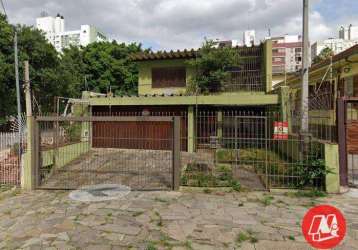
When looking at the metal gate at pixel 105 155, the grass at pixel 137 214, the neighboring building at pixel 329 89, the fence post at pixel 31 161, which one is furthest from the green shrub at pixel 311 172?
the fence post at pixel 31 161

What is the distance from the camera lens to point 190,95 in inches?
548

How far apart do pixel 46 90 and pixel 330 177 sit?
24620 mm

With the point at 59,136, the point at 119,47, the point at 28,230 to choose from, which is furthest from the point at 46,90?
the point at 28,230

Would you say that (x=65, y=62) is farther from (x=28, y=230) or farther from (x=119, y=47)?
(x=28, y=230)

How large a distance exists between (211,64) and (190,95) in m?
2.42

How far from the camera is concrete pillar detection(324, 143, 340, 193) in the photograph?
603 centimetres

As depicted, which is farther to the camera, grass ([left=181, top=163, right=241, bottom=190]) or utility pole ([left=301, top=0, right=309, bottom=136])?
utility pole ([left=301, top=0, right=309, bottom=136])

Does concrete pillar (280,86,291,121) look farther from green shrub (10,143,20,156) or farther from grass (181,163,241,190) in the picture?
green shrub (10,143,20,156)

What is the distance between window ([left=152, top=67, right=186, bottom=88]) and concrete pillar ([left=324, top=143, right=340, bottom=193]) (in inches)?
447

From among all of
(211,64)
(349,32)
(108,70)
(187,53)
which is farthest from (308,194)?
(349,32)

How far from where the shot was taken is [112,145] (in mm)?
13312

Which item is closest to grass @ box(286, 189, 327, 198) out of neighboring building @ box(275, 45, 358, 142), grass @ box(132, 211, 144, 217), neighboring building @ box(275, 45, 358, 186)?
neighboring building @ box(275, 45, 358, 186)

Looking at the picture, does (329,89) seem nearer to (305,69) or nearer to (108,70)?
(305,69)

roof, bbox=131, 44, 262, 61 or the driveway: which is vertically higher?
roof, bbox=131, 44, 262, 61
